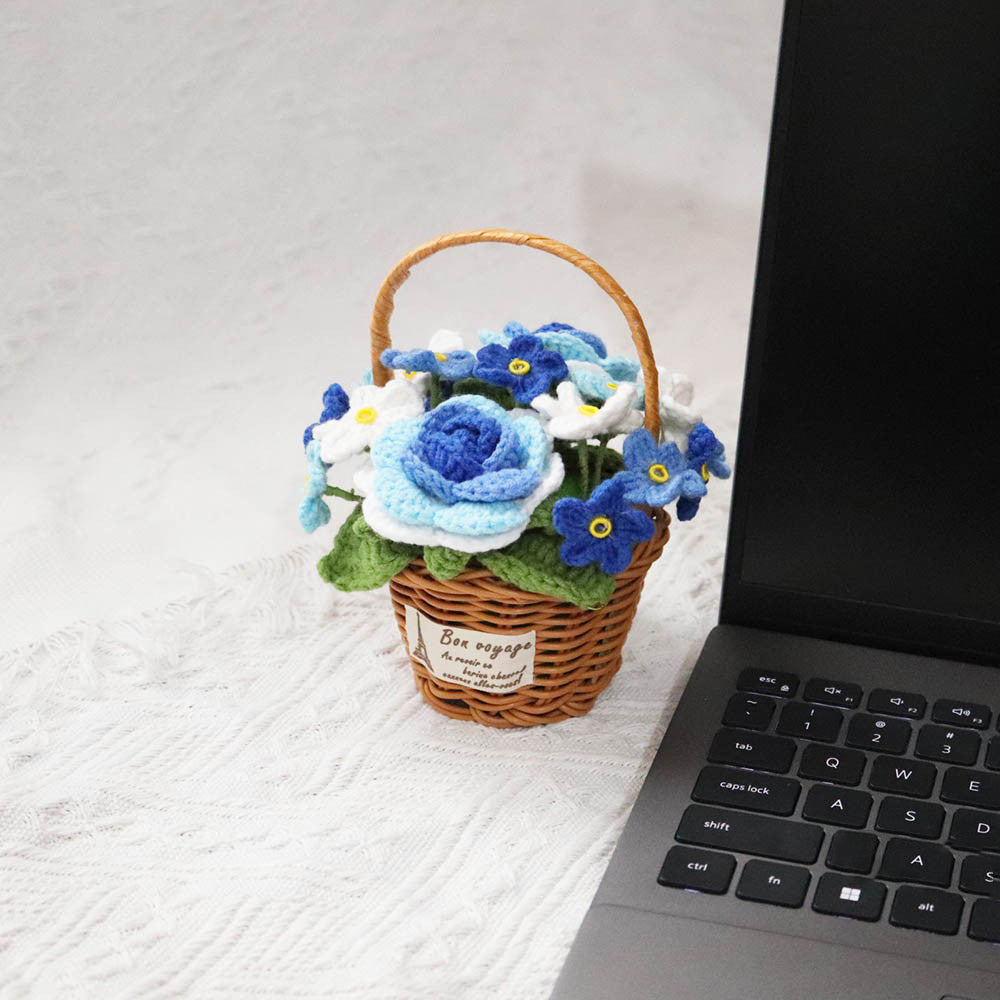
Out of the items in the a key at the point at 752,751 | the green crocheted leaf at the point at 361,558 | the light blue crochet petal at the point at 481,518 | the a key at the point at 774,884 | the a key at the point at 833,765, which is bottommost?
the a key at the point at 774,884

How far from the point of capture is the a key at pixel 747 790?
0.57 m

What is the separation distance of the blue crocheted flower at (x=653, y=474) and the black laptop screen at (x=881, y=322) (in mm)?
31

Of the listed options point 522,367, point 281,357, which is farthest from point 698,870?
point 281,357

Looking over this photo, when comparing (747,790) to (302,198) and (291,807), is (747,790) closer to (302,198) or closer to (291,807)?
(291,807)

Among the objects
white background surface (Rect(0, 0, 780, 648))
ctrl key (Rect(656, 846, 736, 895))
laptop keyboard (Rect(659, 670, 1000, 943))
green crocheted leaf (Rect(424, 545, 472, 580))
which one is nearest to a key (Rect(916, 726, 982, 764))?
laptop keyboard (Rect(659, 670, 1000, 943))

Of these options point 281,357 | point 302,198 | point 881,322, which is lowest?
point 281,357

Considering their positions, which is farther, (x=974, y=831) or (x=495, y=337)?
(x=495, y=337)

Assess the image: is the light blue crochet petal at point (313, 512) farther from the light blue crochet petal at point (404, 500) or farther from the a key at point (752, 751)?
the a key at point (752, 751)

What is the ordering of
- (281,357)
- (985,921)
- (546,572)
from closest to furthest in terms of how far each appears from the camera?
(985,921)
(546,572)
(281,357)

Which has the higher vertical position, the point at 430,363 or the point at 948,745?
the point at 430,363

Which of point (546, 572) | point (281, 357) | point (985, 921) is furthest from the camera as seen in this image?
point (281, 357)

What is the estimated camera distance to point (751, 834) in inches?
21.8

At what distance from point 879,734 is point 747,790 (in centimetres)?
7

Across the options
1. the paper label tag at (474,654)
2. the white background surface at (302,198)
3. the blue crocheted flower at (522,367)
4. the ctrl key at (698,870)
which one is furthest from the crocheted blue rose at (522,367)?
the white background surface at (302,198)
